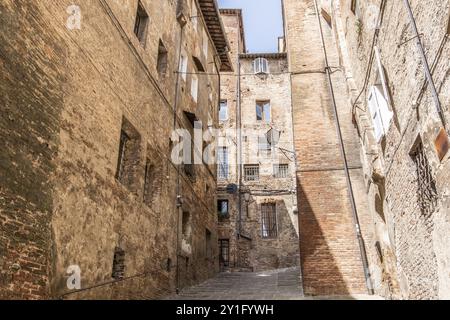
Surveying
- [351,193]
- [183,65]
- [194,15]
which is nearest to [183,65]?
[183,65]

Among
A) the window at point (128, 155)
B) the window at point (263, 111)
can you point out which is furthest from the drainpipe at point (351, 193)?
the window at point (263, 111)

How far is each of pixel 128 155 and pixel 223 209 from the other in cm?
1368

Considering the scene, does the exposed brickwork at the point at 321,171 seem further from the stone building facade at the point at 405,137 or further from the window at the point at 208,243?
the window at the point at 208,243

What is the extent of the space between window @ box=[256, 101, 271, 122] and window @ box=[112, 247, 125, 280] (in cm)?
1888

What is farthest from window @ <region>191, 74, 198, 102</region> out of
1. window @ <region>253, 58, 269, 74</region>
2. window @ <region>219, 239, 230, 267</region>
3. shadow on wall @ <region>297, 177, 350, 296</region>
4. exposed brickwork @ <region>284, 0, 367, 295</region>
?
window @ <region>253, 58, 269, 74</region>

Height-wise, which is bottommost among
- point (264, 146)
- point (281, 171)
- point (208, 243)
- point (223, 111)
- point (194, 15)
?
point (208, 243)

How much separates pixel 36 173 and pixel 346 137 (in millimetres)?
8643

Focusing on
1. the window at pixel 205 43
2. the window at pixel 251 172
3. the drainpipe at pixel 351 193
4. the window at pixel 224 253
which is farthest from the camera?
the window at pixel 251 172

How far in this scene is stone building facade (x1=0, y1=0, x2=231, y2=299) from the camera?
5.11m

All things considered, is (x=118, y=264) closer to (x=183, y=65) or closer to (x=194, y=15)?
(x=183, y=65)

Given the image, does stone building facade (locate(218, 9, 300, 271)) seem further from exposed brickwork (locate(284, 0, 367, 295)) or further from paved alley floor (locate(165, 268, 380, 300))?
exposed brickwork (locate(284, 0, 367, 295))

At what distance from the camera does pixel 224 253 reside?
2117cm

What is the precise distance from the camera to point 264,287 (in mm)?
12141

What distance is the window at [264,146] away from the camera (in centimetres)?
2436
